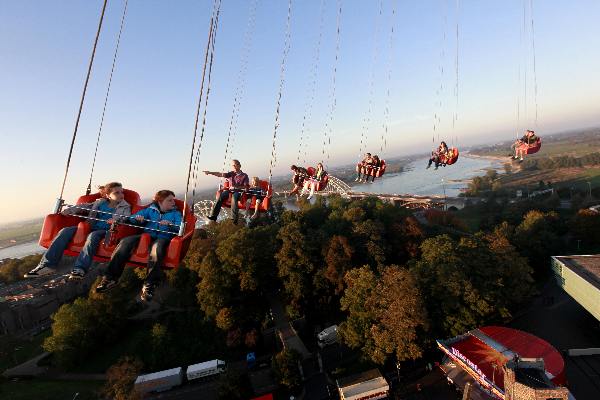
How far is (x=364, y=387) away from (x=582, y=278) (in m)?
15.3

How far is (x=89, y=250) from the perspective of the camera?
688 cm

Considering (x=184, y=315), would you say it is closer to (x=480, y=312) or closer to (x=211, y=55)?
(x=480, y=312)

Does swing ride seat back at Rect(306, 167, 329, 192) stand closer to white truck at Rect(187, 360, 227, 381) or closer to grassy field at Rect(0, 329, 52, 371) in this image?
white truck at Rect(187, 360, 227, 381)

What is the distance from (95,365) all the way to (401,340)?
74.1 ft

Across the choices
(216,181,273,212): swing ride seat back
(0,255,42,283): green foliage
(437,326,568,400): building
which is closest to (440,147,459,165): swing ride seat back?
(437,326,568,400): building

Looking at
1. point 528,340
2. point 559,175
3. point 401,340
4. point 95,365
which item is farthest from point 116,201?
point 559,175

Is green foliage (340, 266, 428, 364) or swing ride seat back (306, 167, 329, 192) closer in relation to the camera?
swing ride seat back (306, 167, 329, 192)

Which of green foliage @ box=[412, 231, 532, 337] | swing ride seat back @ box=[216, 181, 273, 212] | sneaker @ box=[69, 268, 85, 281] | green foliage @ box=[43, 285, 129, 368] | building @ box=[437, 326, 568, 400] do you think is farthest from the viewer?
green foliage @ box=[43, 285, 129, 368]

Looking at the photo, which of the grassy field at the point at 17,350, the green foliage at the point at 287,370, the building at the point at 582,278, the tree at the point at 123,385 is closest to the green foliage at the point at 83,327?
the grassy field at the point at 17,350

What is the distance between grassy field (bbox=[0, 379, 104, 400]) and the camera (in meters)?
20.8

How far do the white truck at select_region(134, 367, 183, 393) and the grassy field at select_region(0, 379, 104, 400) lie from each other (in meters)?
2.91

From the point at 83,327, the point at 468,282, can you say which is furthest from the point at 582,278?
the point at 83,327

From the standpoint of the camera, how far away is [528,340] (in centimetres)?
1797

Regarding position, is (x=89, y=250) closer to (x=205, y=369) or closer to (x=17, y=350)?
(x=205, y=369)
